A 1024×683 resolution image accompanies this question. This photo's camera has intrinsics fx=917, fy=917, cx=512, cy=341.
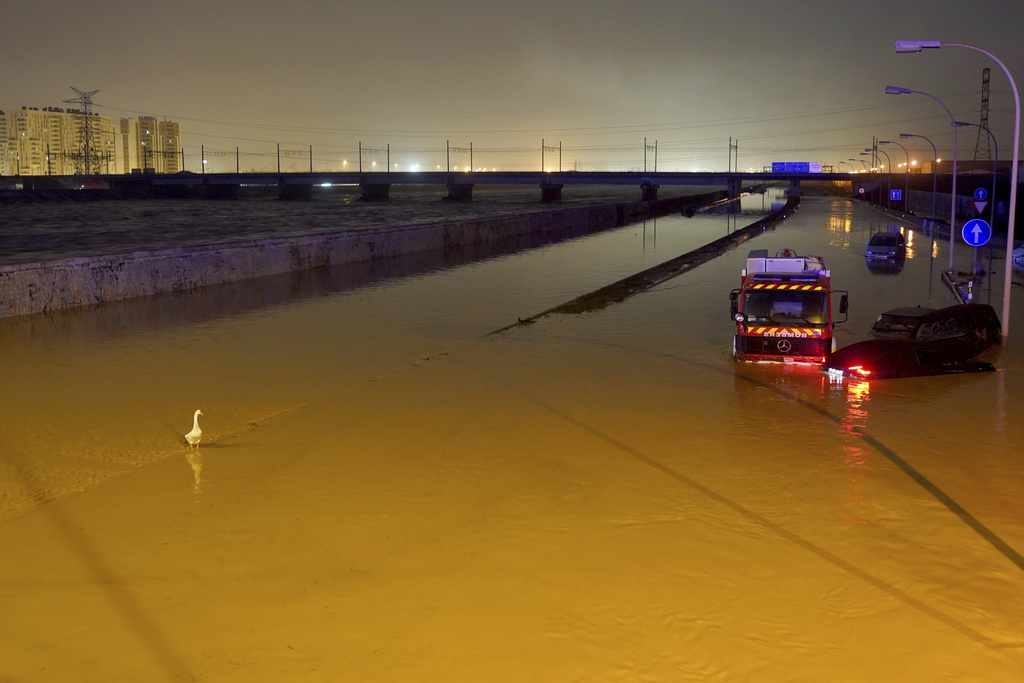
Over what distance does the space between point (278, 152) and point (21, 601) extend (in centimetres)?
16709

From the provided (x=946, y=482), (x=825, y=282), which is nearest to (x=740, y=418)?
(x=946, y=482)

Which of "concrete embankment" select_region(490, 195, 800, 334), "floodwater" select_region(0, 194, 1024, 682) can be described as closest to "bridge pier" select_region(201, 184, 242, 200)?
"concrete embankment" select_region(490, 195, 800, 334)

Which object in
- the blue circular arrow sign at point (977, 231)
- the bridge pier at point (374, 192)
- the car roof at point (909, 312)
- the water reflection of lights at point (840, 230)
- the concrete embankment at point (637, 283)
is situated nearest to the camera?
the car roof at point (909, 312)

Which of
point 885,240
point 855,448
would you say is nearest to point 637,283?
point 885,240

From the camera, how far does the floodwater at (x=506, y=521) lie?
23.4ft

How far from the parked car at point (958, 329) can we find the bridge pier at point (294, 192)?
141965 millimetres

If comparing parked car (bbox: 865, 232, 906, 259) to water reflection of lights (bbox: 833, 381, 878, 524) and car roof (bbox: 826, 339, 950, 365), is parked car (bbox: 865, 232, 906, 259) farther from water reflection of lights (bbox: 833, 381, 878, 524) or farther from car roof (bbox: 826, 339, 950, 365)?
water reflection of lights (bbox: 833, 381, 878, 524)

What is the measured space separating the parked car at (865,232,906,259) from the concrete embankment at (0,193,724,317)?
22772 mm

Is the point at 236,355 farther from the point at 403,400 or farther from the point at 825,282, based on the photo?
the point at 825,282

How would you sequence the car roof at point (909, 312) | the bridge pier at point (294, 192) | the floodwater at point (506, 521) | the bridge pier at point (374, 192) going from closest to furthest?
1. the floodwater at point (506, 521)
2. the car roof at point (909, 312)
3. the bridge pier at point (294, 192)
4. the bridge pier at point (374, 192)

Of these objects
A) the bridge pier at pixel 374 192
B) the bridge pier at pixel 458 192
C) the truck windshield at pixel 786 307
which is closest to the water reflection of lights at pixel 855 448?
the truck windshield at pixel 786 307

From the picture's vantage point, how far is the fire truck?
58.8 ft

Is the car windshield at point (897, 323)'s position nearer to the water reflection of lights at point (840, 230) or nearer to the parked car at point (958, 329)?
the parked car at point (958, 329)

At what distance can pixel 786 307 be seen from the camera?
718 inches
